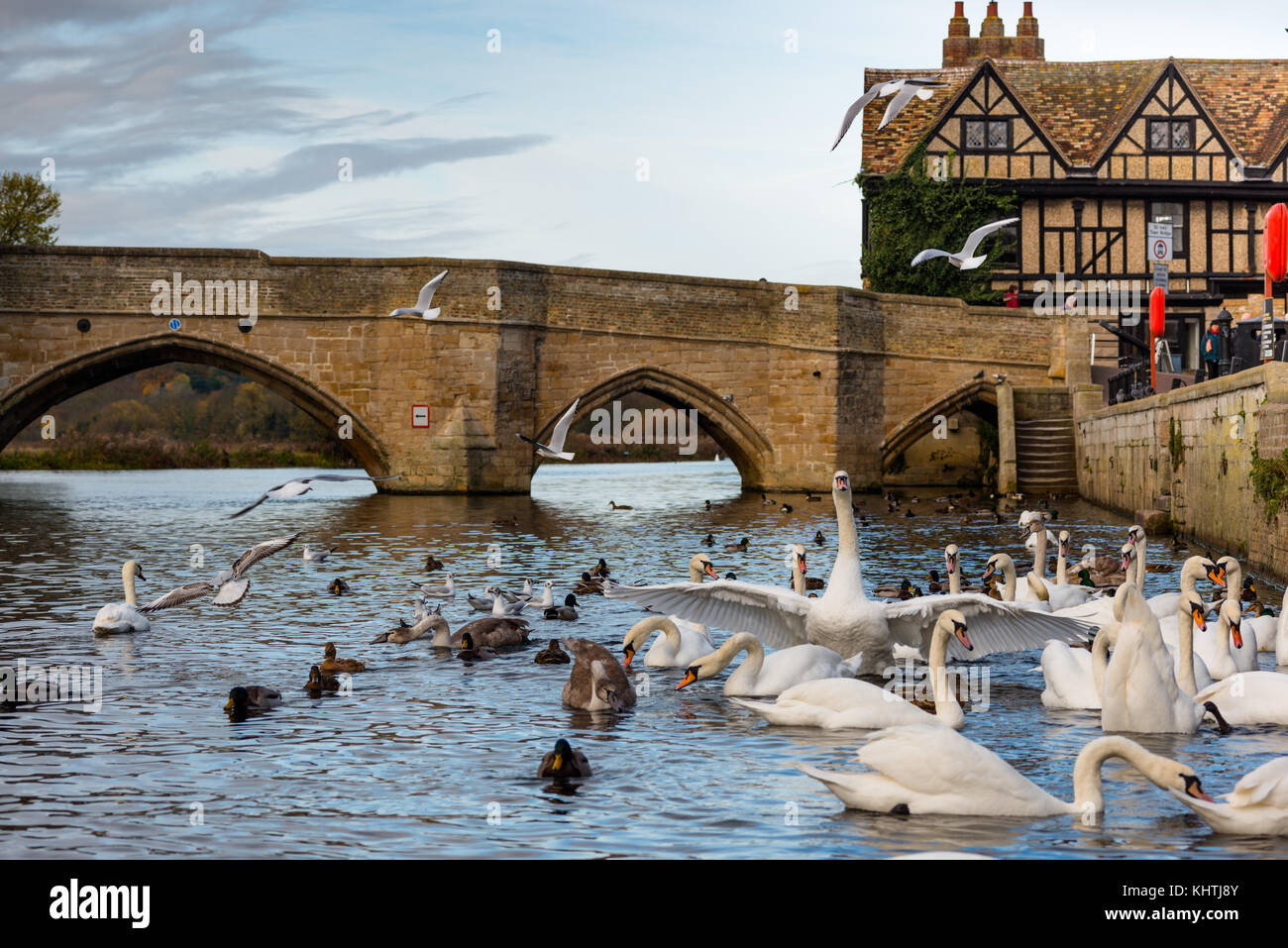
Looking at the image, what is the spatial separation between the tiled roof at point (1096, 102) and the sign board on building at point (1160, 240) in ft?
9.01

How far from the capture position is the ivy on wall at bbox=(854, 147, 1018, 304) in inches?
1741

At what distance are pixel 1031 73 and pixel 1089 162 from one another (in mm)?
5857

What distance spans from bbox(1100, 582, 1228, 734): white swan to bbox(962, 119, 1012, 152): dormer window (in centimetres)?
3901

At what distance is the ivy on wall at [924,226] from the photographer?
44.2m

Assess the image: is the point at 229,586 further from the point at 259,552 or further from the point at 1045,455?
the point at 1045,455

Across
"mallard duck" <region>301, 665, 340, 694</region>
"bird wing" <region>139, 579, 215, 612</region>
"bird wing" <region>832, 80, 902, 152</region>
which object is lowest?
"mallard duck" <region>301, 665, 340, 694</region>

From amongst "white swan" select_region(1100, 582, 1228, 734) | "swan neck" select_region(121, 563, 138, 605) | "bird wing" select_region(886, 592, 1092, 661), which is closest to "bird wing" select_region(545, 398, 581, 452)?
"swan neck" select_region(121, 563, 138, 605)

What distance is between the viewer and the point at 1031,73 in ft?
164

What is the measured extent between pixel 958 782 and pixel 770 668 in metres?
3.30

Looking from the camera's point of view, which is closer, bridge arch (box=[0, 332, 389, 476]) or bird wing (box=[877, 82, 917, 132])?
bird wing (box=[877, 82, 917, 132])

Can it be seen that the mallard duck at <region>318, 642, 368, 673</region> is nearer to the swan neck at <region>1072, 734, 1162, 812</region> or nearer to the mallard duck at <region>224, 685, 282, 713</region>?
the mallard duck at <region>224, 685, 282, 713</region>

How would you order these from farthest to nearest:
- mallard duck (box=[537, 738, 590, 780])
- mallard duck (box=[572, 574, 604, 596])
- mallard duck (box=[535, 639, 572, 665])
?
mallard duck (box=[572, 574, 604, 596]) → mallard duck (box=[535, 639, 572, 665]) → mallard duck (box=[537, 738, 590, 780])

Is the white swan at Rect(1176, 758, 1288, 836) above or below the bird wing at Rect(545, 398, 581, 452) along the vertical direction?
below
